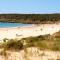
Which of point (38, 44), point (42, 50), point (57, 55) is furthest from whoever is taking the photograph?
point (38, 44)

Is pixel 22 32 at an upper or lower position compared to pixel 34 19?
upper

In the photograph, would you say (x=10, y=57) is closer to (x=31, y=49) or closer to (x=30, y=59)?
(x=30, y=59)

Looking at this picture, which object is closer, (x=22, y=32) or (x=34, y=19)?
(x=22, y=32)

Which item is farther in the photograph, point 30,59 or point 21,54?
point 21,54

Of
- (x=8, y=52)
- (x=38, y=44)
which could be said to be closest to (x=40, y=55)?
(x=8, y=52)

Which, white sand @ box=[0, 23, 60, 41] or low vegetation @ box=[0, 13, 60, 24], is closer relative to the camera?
white sand @ box=[0, 23, 60, 41]

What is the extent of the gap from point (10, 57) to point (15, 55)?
1.66 feet

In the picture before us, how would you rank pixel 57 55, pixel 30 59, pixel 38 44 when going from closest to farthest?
pixel 30 59, pixel 57 55, pixel 38 44

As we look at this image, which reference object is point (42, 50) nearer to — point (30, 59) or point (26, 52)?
point (26, 52)

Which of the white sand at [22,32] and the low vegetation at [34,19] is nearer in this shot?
the white sand at [22,32]

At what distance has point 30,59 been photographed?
10539mm

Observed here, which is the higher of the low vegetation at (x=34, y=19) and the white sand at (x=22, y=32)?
the white sand at (x=22, y=32)

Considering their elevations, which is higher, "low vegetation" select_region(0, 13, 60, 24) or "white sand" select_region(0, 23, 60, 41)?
"white sand" select_region(0, 23, 60, 41)

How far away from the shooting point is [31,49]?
41.2ft
